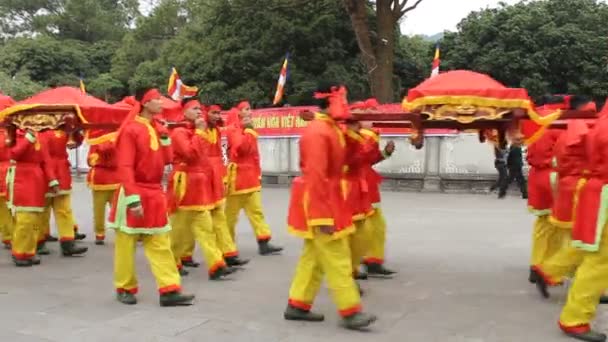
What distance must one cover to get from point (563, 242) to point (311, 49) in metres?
19.7

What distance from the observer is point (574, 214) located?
17.4ft

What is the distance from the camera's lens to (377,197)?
6789mm

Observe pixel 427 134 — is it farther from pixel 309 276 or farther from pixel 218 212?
pixel 309 276

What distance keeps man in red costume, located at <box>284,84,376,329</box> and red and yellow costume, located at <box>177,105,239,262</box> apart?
6.77ft

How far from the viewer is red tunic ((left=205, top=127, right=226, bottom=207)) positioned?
7.22 metres

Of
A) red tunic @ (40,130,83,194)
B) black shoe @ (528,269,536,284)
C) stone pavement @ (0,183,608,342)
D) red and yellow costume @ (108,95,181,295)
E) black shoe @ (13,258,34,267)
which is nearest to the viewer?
stone pavement @ (0,183,608,342)

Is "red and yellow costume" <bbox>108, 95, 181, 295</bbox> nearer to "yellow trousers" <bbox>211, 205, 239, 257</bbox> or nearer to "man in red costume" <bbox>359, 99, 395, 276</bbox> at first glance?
"yellow trousers" <bbox>211, 205, 239, 257</bbox>

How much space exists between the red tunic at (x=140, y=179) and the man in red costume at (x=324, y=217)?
1331mm

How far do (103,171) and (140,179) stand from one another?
A: 3334 mm

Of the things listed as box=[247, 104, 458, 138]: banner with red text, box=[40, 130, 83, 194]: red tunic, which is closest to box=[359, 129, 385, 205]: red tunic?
box=[40, 130, 83, 194]: red tunic

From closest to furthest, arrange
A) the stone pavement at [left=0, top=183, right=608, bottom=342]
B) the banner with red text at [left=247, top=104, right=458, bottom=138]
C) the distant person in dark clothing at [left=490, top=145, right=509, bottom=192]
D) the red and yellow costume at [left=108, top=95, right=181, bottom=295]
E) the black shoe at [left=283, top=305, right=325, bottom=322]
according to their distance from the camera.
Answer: the stone pavement at [left=0, top=183, right=608, bottom=342], the black shoe at [left=283, top=305, right=325, bottom=322], the red and yellow costume at [left=108, top=95, right=181, bottom=295], the distant person in dark clothing at [left=490, top=145, right=509, bottom=192], the banner with red text at [left=247, top=104, right=458, bottom=138]

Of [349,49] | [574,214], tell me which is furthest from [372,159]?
[349,49]

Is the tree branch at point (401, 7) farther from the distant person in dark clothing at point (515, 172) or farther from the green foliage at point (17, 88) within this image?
the green foliage at point (17, 88)

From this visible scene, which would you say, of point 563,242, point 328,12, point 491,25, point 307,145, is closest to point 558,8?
point 491,25
